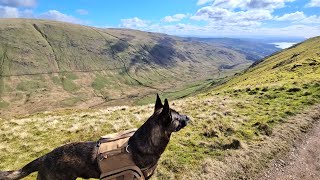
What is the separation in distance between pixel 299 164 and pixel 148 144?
39.9 feet

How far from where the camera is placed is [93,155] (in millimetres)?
8281

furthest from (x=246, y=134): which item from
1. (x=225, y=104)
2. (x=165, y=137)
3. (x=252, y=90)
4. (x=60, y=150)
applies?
(x=252, y=90)

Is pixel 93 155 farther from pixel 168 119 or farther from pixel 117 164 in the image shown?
pixel 168 119

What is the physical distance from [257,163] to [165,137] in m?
10.4

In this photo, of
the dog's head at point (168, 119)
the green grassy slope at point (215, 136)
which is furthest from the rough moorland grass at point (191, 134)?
the dog's head at point (168, 119)

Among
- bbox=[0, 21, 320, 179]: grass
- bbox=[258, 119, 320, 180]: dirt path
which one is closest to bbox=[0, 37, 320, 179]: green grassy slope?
bbox=[0, 21, 320, 179]: grass

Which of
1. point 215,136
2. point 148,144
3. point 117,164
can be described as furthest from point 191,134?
point 117,164

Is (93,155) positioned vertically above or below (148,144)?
below

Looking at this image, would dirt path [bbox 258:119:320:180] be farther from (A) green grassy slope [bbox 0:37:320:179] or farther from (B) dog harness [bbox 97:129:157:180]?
(B) dog harness [bbox 97:129:157:180]

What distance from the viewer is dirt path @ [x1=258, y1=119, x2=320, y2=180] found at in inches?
620

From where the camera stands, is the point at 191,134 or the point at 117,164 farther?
the point at 191,134

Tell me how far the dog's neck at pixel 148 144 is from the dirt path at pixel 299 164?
9.34 m

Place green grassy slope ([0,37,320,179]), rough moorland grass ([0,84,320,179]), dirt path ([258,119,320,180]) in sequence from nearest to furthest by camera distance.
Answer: dirt path ([258,119,320,180]) → green grassy slope ([0,37,320,179]) → rough moorland grass ([0,84,320,179])

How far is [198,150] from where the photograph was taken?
58.8ft
